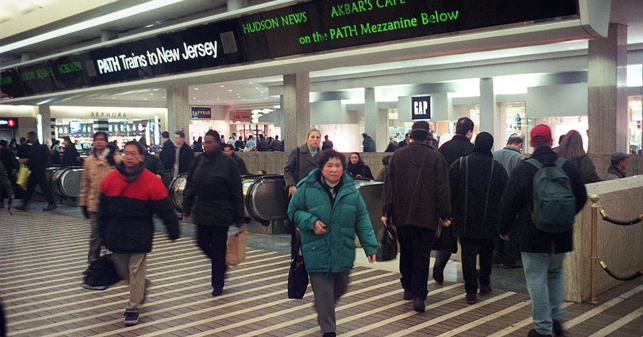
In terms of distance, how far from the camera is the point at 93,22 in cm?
1323

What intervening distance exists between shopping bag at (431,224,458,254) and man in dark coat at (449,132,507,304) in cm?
10

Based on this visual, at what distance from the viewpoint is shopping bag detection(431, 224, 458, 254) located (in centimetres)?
618

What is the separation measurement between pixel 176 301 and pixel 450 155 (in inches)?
123

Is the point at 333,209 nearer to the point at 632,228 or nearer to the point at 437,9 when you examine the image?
the point at 437,9

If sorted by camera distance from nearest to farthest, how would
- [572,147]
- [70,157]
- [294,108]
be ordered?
[572,147]
[70,157]
[294,108]

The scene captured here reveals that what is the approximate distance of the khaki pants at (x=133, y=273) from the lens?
18.2ft

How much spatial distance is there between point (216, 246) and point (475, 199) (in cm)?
264

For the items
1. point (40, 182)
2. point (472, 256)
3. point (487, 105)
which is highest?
point (487, 105)

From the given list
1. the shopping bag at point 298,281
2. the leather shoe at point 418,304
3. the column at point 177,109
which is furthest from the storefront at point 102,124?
the shopping bag at point 298,281

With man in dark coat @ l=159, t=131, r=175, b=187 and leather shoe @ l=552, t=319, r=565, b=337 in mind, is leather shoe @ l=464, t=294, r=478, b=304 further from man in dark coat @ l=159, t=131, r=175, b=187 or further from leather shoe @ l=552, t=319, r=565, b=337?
man in dark coat @ l=159, t=131, r=175, b=187

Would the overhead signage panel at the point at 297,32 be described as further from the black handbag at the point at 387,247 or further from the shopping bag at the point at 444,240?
the black handbag at the point at 387,247

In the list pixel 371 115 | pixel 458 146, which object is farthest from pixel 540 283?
pixel 371 115

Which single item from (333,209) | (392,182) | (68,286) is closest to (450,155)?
(392,182)

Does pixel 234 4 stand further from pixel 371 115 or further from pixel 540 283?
pixel 371 115
